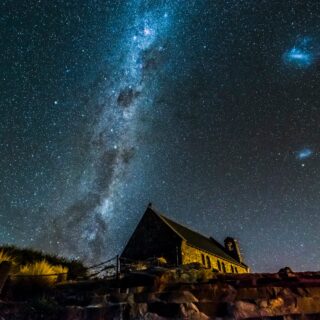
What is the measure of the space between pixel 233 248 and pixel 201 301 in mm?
43991

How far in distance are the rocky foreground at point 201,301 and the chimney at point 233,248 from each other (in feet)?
139

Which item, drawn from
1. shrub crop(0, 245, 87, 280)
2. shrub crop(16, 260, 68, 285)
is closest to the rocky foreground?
shrub crop(16, 260, 68, 285)

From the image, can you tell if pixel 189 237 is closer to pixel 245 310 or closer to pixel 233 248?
pixel 233 248

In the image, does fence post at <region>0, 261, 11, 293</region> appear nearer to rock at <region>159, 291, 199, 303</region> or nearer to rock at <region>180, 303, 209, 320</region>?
rock at <region>159, 291, 199, 303</region>

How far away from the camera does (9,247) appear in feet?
47.7

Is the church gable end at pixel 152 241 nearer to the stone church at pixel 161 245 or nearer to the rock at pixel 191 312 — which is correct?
the stone church at pixel 161 245

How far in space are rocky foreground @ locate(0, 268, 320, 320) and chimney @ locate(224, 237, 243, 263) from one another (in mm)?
42305

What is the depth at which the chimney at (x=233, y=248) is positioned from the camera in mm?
45688

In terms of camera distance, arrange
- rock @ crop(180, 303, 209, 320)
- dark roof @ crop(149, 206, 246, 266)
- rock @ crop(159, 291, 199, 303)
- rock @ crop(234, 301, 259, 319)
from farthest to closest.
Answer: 1. dark roof @ crop(149, 206, 246, 266)
2. rock @ crop(159, 291, 199, 303)
3. rock @ crop(180, 303, 209, 320)
4. rock @ crop(234, 301, 259, 319)

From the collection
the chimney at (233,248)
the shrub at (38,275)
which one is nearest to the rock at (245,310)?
the shrub at (38,275)

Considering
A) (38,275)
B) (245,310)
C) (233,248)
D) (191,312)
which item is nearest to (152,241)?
(38,275)

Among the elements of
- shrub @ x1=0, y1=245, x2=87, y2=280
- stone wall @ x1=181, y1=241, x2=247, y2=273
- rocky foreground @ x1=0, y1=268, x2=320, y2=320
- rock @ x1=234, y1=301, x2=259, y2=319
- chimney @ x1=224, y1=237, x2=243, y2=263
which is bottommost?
rock @ x1=234, y1=301, x2=259, y2=319

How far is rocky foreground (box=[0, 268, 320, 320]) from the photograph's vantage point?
5.46 meters

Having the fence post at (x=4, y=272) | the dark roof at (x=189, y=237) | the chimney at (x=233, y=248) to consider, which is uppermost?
the chimney at (x=233, y=248)
